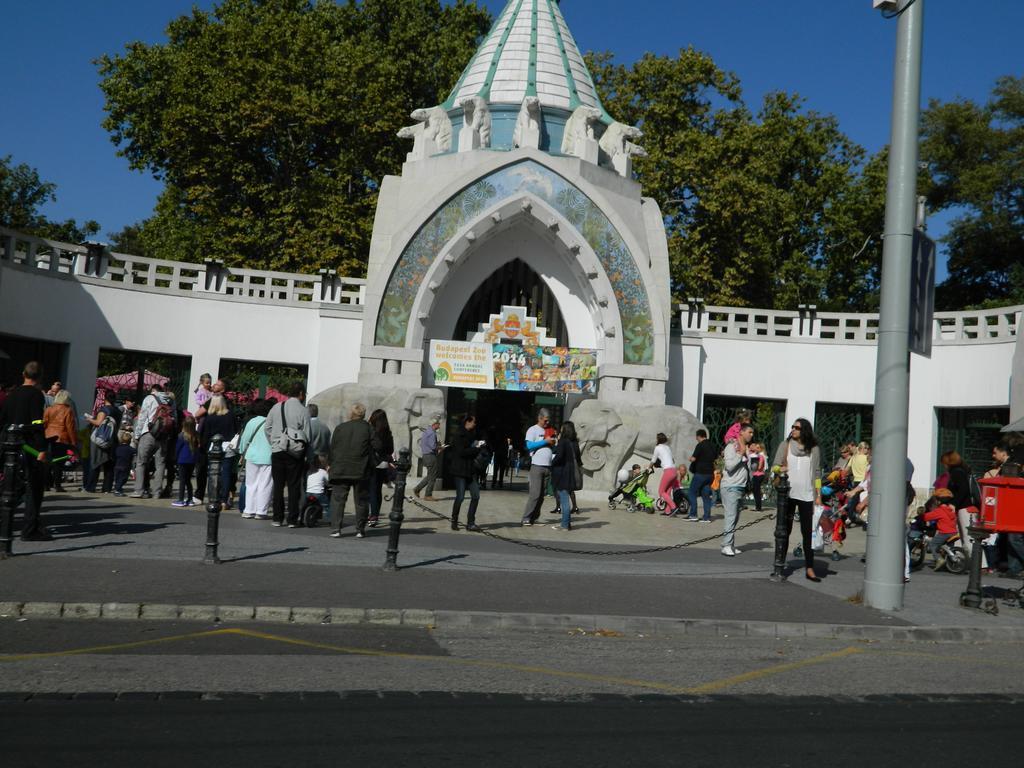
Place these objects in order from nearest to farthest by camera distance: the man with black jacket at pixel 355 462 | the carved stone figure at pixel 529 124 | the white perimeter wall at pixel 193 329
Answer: the man with black jacket at pixel 355 462 → the white perimeter wall at pixel 193 329 → the carved stone figure at pixel 529 124

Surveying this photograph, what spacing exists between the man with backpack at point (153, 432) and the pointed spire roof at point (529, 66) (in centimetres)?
1457

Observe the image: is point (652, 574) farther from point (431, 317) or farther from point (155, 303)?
point (155, 303)

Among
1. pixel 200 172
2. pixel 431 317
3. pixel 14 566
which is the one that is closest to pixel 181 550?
pixel 14 566

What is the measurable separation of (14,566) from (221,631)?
2.95m

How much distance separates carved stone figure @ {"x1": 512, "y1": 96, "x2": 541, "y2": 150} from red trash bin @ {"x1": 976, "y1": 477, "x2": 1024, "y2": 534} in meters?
17.5

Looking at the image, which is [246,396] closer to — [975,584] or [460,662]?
[975,584]

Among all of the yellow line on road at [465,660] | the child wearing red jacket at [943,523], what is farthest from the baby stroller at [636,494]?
the yellow line on road at [465,660]

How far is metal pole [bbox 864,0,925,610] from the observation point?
34.5 feet

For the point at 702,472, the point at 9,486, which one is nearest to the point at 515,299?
the point at 702,472

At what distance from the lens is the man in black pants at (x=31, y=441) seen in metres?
11.2

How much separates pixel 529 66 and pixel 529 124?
2944 mm

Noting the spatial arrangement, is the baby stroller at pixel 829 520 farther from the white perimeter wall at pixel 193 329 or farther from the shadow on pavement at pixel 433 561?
the white perimeter wall at pixel 193 329

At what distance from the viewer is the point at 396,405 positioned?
2428 cm

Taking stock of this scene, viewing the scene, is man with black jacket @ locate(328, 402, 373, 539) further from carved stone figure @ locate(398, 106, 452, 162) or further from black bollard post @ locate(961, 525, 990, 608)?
carved stone figure @ locate(398, 106, 452, 162)
